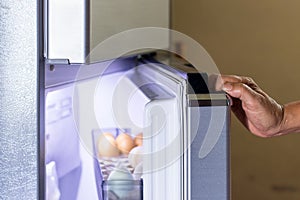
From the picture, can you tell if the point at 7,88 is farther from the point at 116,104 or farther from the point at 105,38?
the point at 116,104

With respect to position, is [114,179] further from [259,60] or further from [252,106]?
[259,60]

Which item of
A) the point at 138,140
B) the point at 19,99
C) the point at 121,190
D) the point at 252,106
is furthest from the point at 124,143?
the point at 19,99

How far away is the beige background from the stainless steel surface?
2336mm

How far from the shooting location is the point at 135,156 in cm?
96

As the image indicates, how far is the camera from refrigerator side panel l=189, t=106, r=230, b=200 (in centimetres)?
56

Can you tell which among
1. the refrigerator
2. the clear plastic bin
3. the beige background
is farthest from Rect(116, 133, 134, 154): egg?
the beige background

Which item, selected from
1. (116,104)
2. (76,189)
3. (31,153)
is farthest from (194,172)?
(76,189)

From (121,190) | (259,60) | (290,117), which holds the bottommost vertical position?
(121,190)

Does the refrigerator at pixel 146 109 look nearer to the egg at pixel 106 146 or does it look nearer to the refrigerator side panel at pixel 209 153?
the refrigerator side panel at pixel 209 153

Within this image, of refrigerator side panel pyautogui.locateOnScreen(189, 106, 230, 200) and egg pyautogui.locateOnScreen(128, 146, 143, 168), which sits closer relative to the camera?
refrigerator side panel pyautogui.locateOnScreen(189, 106, 230, 200)

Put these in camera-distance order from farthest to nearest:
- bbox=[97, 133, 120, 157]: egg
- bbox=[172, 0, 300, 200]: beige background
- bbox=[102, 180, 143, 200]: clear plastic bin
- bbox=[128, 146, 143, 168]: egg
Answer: bbox=[172, 0, 300, 200]: beige background, bbox=[97, 133, 120, 157]: egg, bbox=[128, 146, 143, 168]: egg, bbox=[102, 180, 143, 200]: clear plastic bin

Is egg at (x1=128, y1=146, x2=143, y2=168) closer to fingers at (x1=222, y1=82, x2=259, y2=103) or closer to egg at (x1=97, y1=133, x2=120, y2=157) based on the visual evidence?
egg at (x1=97, y1=133, x2=120, y2=157)

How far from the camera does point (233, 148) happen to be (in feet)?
9.63

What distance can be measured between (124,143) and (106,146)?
70 mm
